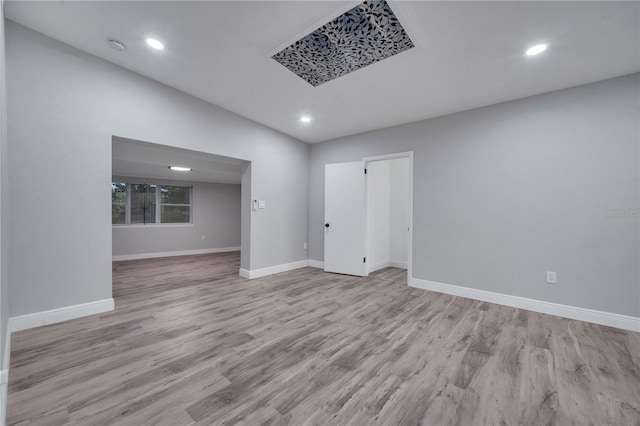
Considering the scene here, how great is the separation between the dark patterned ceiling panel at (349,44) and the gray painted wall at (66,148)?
186 centimetres

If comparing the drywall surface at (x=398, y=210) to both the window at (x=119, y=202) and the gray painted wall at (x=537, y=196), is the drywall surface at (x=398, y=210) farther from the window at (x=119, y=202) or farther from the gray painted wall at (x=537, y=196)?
the window at (x=119, y=202)

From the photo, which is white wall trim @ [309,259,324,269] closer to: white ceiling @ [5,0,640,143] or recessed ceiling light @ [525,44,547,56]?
white ceiling @ [5,0,640,143]

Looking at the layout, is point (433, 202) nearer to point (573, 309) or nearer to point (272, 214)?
point (573, 309)

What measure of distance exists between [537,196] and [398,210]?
2650 millimetres

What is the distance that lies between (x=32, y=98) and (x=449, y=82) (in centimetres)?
431

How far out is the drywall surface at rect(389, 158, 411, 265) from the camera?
534cm

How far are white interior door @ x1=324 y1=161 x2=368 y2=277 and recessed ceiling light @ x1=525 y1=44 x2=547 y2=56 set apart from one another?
262 cm

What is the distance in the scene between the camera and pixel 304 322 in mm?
2609

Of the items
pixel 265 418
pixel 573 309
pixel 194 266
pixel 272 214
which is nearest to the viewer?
pixel 265 418

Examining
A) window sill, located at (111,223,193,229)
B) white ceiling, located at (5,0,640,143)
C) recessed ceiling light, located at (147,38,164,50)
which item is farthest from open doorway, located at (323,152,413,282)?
window sill, located at (111,223,193,229)

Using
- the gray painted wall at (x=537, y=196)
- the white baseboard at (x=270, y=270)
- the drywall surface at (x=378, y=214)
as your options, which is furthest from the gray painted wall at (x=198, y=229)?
the gray painted wall at (x=537, y=196)

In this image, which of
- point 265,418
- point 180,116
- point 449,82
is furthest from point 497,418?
point 180,116

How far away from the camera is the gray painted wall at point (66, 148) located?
2.27 m

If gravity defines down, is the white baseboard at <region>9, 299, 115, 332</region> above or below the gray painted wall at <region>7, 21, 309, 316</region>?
below
